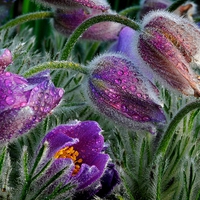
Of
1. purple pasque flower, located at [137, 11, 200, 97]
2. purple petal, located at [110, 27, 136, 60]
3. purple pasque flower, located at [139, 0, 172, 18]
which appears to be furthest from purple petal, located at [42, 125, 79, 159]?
purple pasque flower, located at [139, 0, 172, 18]

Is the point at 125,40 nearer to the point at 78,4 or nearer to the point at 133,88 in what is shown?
the point at 78,4

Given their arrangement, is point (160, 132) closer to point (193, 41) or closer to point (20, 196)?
point (193, 41)

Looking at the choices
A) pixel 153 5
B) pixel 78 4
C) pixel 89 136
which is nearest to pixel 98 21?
pixel 78 4

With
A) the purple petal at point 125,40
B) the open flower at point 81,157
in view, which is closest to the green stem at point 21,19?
the purple petal at point 125,40

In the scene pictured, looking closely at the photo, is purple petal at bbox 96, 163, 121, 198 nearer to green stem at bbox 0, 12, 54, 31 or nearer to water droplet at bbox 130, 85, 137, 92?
water droplet at bbox 130, 85, 137, 92

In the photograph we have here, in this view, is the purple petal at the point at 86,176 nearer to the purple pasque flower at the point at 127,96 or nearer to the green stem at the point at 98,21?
the purple pasque flower at the point at 127,96

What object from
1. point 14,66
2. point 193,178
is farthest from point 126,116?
point 14,66
